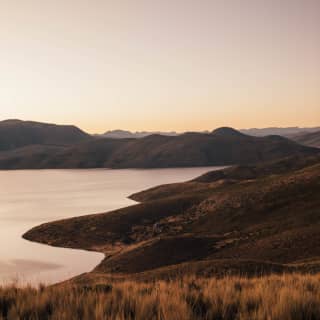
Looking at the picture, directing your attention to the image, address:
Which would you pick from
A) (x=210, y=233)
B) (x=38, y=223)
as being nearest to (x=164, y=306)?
(x=210, y=233)

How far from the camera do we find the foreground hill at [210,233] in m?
33.9

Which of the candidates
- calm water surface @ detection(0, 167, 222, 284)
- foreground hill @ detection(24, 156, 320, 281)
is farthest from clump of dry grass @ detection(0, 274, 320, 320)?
foreground hill @ detection(24, 156, 320, 281)

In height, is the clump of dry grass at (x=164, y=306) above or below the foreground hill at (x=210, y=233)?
above

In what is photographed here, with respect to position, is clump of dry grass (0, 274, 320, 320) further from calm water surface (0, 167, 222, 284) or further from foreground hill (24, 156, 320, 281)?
foreground hill (24, 156, 320, 281)

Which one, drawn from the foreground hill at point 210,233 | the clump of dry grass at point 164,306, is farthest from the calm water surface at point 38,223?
the foreground hill at point 210,233

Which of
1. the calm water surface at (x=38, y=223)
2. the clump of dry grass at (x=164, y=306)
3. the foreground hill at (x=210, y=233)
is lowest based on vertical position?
the calm water surface at (x=38, y=223)

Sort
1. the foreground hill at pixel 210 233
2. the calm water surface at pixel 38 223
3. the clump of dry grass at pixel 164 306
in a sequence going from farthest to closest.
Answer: the calm water surface at pixel 38 223 → the foreground hill at pixel 210 233 → the clump of dry grass at pixel 164 306

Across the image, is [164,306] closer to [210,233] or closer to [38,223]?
[210,233]

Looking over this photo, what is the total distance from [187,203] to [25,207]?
149 feet

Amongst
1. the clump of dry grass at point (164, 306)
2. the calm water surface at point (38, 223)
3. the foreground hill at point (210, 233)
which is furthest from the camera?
the calm water surface at point (38, 223)

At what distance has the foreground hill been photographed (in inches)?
1334

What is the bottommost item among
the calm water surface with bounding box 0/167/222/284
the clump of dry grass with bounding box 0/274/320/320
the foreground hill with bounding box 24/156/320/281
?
the calm water surface with bounding box 0/167/222/284

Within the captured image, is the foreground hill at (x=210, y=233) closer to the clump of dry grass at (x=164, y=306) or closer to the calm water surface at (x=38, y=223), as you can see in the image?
the calm water surface at (x=38, y=223)

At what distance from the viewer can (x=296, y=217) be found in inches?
1907
